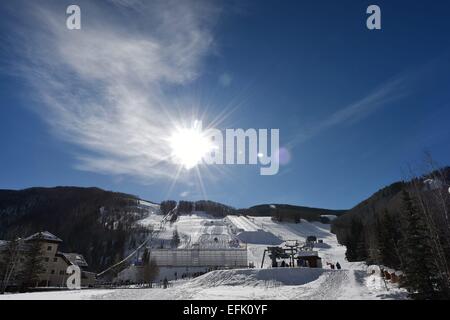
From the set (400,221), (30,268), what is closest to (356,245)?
(400,221)

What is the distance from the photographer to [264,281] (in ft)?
101

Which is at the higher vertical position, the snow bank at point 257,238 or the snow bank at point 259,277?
the snow bank at point 257,238

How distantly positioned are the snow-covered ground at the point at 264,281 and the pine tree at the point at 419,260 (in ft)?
4.89

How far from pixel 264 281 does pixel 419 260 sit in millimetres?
14943

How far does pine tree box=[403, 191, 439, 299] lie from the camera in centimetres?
1848

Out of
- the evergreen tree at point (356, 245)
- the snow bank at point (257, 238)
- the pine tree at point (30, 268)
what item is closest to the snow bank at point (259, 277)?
the pine tree at point (30, 268)

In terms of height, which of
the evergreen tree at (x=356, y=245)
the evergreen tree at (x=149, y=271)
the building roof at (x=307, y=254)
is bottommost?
the evergreen tree at (x=149, y=271)

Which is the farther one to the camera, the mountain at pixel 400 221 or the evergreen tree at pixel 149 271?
the evergreen tree at pixel 149 271

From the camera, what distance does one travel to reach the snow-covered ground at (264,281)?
808 inches

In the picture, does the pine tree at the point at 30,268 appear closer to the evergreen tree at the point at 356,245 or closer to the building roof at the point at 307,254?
the building roof at the point at 307,254

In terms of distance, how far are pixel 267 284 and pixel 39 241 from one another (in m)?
34.3

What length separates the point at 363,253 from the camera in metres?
66.7
